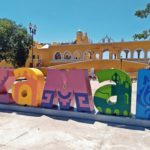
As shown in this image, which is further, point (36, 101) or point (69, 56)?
point (69, 56)

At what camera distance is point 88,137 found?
571 cm

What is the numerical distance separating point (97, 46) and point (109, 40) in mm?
3525

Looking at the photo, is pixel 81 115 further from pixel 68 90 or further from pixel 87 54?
pixel 87 54

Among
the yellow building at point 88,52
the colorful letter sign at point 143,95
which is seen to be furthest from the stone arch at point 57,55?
the colorful letter sign at point 143,95

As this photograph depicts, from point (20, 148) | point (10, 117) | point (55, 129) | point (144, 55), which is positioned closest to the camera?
point (20, 148)

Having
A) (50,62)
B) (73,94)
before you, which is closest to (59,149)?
(73,94)

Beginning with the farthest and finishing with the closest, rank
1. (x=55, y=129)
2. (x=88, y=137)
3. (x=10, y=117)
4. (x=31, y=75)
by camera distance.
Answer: (x=31, y=75) → (x=10, y=117) → (x=55, y=129) → (x=88, y=137)

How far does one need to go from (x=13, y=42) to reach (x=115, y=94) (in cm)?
3523

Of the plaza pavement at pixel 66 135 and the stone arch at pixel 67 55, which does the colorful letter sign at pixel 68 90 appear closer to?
the plaza pavement at pixel 66 135

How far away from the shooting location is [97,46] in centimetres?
4612

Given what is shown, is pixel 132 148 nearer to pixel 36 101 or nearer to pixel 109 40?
pixel 36 101

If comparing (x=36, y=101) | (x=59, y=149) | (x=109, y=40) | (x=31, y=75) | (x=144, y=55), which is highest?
(x=109, y=40)

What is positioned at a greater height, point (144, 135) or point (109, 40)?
point (109, 40)

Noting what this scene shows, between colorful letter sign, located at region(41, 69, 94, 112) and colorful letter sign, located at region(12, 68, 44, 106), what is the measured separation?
25 centimetres
